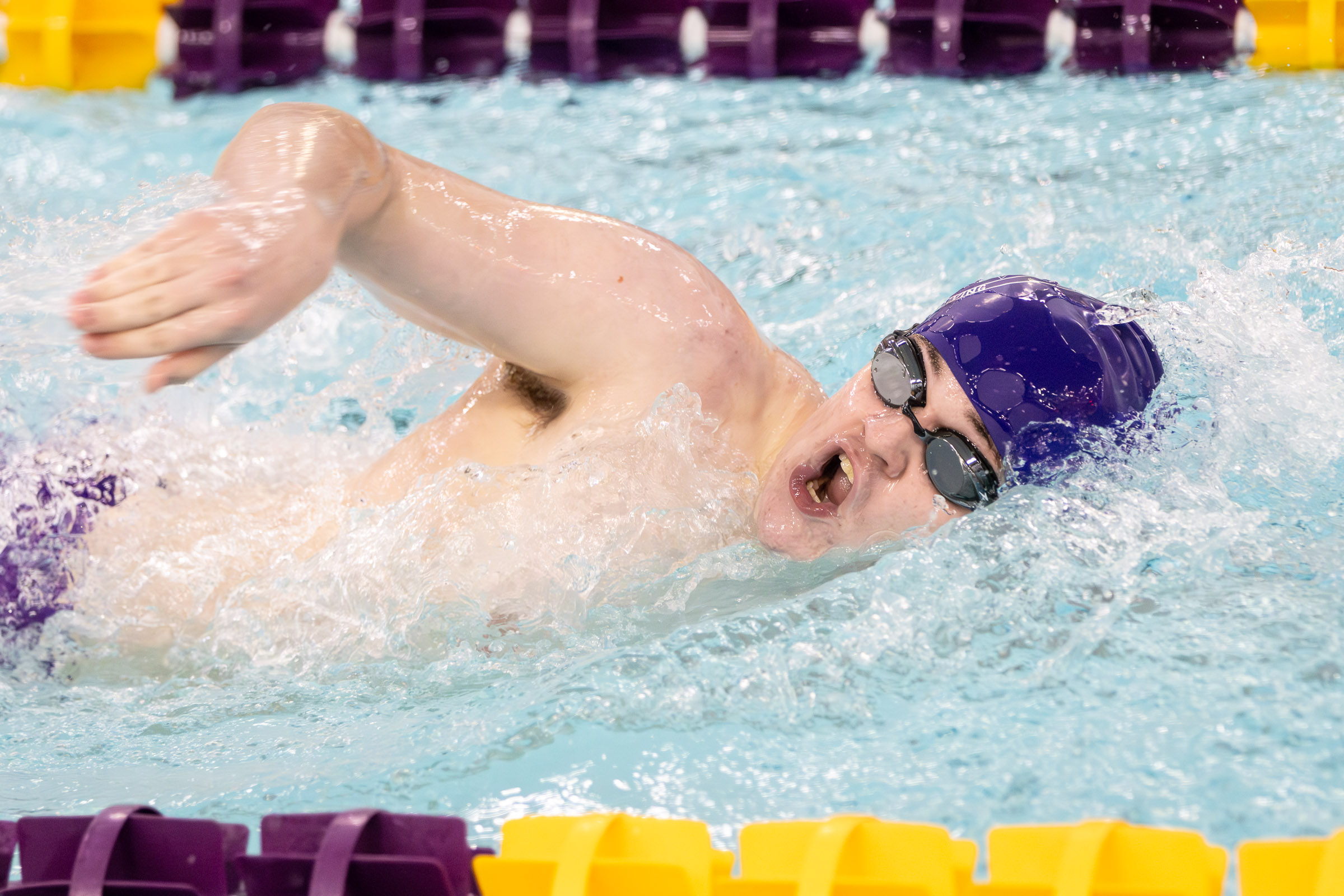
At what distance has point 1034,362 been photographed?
1789mm

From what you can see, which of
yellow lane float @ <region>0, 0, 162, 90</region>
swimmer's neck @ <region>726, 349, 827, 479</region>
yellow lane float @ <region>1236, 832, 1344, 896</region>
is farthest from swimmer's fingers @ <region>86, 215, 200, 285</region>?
yellow lane float @ <region>0, 0, 162, 90</region>

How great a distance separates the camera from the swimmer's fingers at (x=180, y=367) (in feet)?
4.21

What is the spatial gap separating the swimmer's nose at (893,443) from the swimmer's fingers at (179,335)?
89cm

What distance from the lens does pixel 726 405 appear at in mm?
1922

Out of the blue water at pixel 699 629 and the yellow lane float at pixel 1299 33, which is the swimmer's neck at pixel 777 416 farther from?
the yellow lane float at pixel 1299 33

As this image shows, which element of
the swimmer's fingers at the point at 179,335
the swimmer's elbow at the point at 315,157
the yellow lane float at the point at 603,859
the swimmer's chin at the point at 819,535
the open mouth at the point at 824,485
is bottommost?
the yellow lane float at the point at 603,859

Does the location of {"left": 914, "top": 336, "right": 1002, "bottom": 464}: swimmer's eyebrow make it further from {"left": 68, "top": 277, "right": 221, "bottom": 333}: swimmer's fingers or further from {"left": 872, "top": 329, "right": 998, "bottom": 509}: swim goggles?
{"left": 68, "top": 277, "right": 221, "bottom": 333}: swimmer's fingers

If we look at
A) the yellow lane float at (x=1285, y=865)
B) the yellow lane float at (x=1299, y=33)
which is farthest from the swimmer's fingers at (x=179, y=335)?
the yellow lane float at (x=1299, y=33)

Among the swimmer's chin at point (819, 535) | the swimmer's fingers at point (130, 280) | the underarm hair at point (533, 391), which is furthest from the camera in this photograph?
the underarm hair at point (533, 391)

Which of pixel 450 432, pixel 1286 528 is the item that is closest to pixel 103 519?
pixel 450 432

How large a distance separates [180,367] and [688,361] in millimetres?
768

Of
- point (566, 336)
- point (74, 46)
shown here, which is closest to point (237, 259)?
point (566, 336)

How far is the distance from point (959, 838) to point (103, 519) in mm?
1315

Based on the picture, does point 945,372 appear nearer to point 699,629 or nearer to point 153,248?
point 699,629
